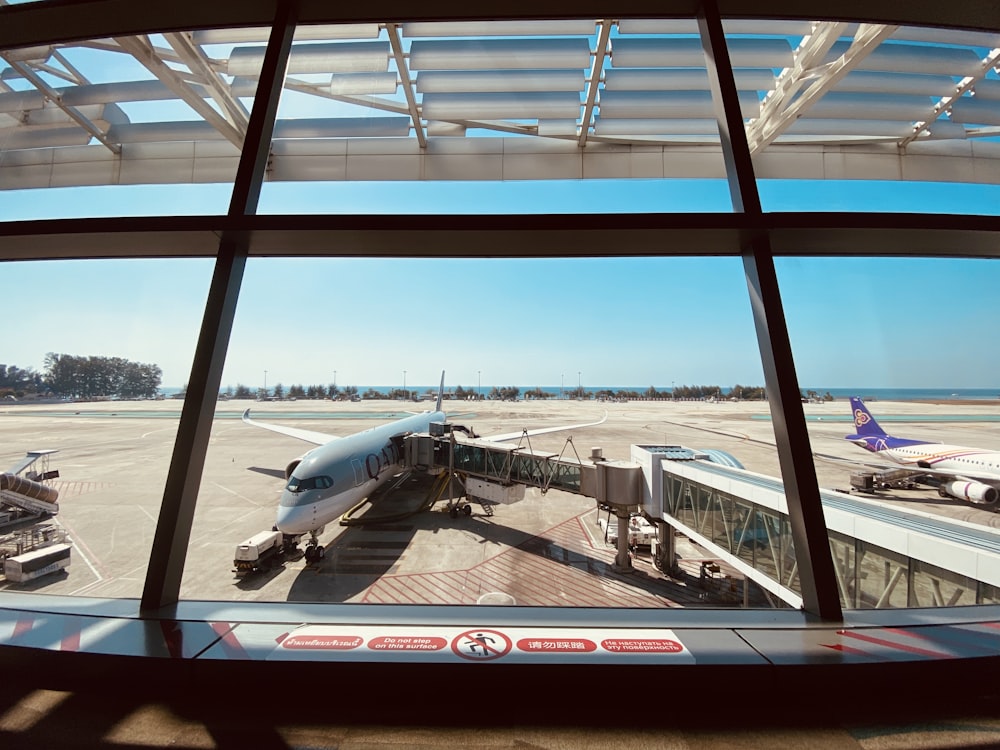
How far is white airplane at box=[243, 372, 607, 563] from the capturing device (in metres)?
7.20

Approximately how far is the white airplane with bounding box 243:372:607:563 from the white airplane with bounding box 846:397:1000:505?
9.88m

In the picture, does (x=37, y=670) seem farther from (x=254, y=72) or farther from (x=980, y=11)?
(x=980, y=11)

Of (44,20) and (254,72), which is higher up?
(254,72)

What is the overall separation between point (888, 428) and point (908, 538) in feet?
42.8

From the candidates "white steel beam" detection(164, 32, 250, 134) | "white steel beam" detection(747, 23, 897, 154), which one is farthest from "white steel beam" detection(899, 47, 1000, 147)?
"white steel beam" detection(164, 32, 250, 134)

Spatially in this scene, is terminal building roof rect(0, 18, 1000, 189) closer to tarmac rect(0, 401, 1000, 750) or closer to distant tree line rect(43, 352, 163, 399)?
distant tree line rect(43, 352, 163, 399)

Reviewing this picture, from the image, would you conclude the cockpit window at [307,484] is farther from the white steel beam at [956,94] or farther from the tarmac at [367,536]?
the white steel beam at [956,94]

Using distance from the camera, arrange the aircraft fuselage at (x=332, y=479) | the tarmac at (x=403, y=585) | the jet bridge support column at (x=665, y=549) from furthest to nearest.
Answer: the jet bridge support column at (x=665, y=549), the aircraft fuselage at (x=332, y=479), the tarmac at (x=403, y=585)

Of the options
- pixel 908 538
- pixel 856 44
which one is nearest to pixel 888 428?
pixel 908 538

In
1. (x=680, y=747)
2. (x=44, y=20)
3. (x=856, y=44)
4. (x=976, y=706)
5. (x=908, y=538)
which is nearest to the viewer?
(x=680, y=747)

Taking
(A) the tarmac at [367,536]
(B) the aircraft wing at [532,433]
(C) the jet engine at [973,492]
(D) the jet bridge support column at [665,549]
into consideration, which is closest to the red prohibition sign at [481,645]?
(A) the tarmac at [367,536]

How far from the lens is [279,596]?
20.3 feet

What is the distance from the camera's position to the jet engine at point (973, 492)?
7.66 meters

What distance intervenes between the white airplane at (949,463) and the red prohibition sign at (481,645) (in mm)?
11892
